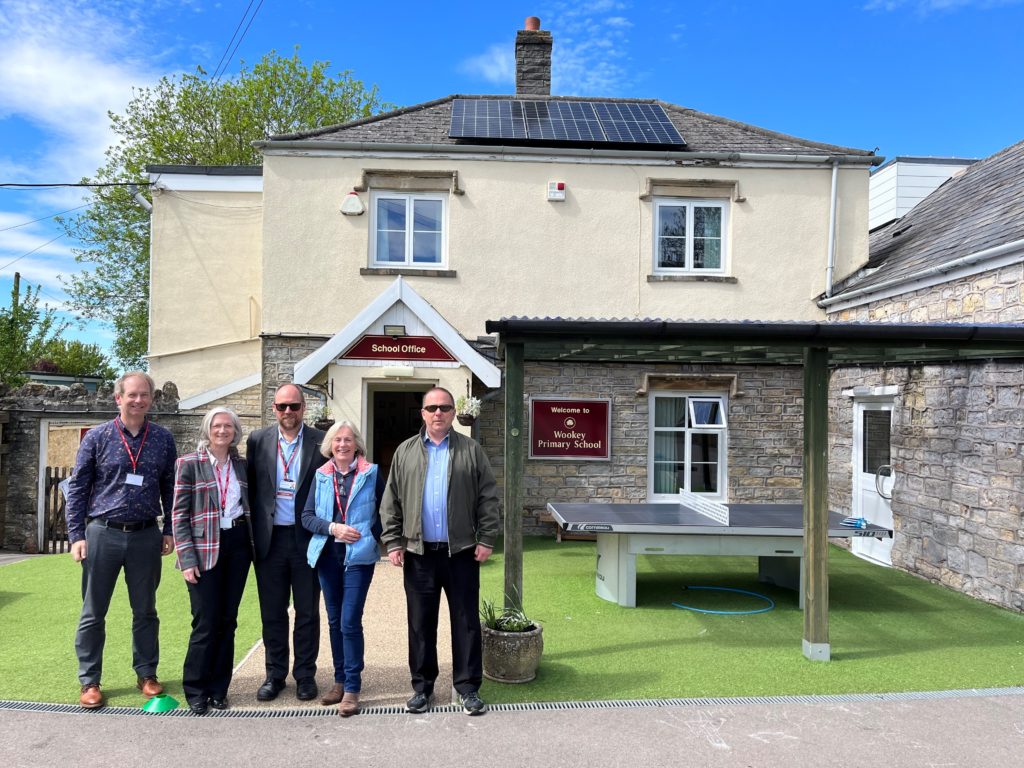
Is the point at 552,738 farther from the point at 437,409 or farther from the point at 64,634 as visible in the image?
the point at 64,634

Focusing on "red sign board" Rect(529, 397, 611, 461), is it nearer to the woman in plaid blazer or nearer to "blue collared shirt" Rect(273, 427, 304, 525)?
"blue collared shirt" Rect(273, 427, 304, 525)

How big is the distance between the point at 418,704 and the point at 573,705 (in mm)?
1007

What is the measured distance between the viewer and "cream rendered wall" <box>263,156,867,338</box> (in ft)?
37.1

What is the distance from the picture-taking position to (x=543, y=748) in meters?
4.23

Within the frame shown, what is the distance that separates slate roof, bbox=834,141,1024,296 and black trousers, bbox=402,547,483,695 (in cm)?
659

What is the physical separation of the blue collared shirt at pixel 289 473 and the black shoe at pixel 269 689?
111cm

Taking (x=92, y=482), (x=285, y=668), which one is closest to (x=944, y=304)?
(x=285, y=668)

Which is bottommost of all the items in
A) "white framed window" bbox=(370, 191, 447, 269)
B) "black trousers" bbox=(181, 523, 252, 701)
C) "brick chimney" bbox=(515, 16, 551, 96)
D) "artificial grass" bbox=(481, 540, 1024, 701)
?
"artificial grass" bbox=(481, 540, 1024, 701)

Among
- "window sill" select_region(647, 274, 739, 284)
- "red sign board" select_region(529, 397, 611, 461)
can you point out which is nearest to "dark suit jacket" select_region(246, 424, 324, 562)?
"red sign board" select_region(529, 397, 611, 461)

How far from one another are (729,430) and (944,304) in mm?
3865

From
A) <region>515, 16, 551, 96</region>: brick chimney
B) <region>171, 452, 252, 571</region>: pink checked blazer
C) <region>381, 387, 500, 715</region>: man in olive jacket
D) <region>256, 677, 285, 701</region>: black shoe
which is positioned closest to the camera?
<region>171, 452, 252, 571</region>: pink checked blazer

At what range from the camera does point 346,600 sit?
15.2 ft

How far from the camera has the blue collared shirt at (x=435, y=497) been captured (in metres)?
4.73

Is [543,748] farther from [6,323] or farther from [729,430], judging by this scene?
[6,323]
